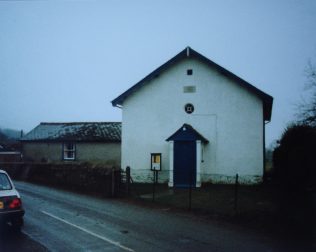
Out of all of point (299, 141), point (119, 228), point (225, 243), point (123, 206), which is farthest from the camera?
point (299, 141)

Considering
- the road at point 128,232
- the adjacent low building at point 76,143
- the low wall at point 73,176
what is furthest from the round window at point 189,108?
the adjacent low building at point 76,143

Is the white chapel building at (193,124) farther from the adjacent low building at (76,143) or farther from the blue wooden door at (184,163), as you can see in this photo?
the adjacent low building at (76,143)

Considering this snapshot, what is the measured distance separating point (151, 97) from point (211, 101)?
13.3 feet

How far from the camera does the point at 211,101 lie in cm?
2088

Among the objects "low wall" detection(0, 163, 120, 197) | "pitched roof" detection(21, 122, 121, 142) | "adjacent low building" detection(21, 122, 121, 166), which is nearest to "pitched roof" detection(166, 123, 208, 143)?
"low wall" detection(0, 163, 120, 197)

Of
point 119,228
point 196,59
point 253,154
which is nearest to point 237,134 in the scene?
point 253,154

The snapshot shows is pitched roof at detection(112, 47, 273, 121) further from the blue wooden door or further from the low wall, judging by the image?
the low wall

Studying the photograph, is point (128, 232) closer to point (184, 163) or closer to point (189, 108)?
point (184, 163)

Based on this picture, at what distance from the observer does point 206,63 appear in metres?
21.1

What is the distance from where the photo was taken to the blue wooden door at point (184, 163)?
19984 millimetres

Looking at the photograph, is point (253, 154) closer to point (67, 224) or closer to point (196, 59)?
point (196, 59)

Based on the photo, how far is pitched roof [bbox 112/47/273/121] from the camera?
64.9ft

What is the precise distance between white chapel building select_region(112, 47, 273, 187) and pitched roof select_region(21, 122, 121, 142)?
1185 cm

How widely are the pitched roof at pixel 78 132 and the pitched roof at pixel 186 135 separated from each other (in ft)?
46.3
